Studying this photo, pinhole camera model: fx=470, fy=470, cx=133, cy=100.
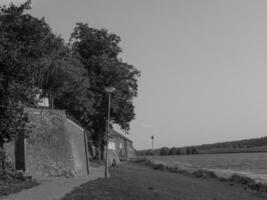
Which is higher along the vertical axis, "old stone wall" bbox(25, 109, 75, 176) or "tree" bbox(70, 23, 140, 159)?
"tree" bbox(70, 23, 140, 159)

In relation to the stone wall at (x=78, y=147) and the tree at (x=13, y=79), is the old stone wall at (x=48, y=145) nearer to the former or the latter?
the stone wall at (x=78, y=147)

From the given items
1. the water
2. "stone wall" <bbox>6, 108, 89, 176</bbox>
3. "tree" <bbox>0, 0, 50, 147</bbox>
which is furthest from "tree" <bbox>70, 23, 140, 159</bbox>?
"tree" <bbox>0, 0, 50, 147</bbox>

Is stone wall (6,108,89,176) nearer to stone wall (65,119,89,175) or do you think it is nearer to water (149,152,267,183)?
stone wall (65,119,89,175)

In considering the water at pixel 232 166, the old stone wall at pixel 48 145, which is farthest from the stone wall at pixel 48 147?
the water at pixel 232 166

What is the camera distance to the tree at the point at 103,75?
58.1 meters

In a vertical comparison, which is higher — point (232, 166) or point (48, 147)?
point (48, 147)

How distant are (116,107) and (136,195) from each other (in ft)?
122

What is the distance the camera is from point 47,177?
100 ft

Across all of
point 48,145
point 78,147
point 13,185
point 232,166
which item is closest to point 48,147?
point 48,145

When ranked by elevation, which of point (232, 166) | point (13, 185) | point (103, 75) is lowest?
Result: point (232, 166)

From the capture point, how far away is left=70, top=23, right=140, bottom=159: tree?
190 feet

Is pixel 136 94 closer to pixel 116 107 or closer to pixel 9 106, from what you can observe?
pixel 116 107

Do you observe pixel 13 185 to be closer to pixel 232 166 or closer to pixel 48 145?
pixel 48 145

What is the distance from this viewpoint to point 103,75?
58688 millimetres
